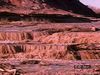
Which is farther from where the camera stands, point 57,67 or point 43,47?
point 43,47

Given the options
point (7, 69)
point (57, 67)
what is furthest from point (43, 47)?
point (7, 69)

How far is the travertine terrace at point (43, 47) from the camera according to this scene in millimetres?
8328

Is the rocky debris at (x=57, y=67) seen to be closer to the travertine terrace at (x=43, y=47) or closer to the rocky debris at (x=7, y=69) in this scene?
the travertine terrace at (x=43, y=47)

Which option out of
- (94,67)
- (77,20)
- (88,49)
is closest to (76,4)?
(77,20)

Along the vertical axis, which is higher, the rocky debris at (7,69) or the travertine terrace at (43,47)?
the travertine terrace at (43,47)

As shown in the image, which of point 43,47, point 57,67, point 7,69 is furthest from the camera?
point 43,47

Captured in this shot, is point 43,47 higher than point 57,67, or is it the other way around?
point 43,47

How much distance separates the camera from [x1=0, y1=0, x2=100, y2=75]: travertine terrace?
328 inches

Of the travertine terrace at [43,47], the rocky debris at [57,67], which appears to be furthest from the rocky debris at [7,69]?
the rocky debris at [57,67]

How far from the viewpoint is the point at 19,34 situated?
11.8 metres

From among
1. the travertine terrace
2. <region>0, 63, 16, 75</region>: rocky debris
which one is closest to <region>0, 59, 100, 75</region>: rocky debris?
the travertine terrace

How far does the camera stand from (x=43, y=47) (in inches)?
395

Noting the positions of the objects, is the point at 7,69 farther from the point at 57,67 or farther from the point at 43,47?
the point at 43,47

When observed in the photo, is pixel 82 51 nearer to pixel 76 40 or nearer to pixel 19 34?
pixel 76 40
